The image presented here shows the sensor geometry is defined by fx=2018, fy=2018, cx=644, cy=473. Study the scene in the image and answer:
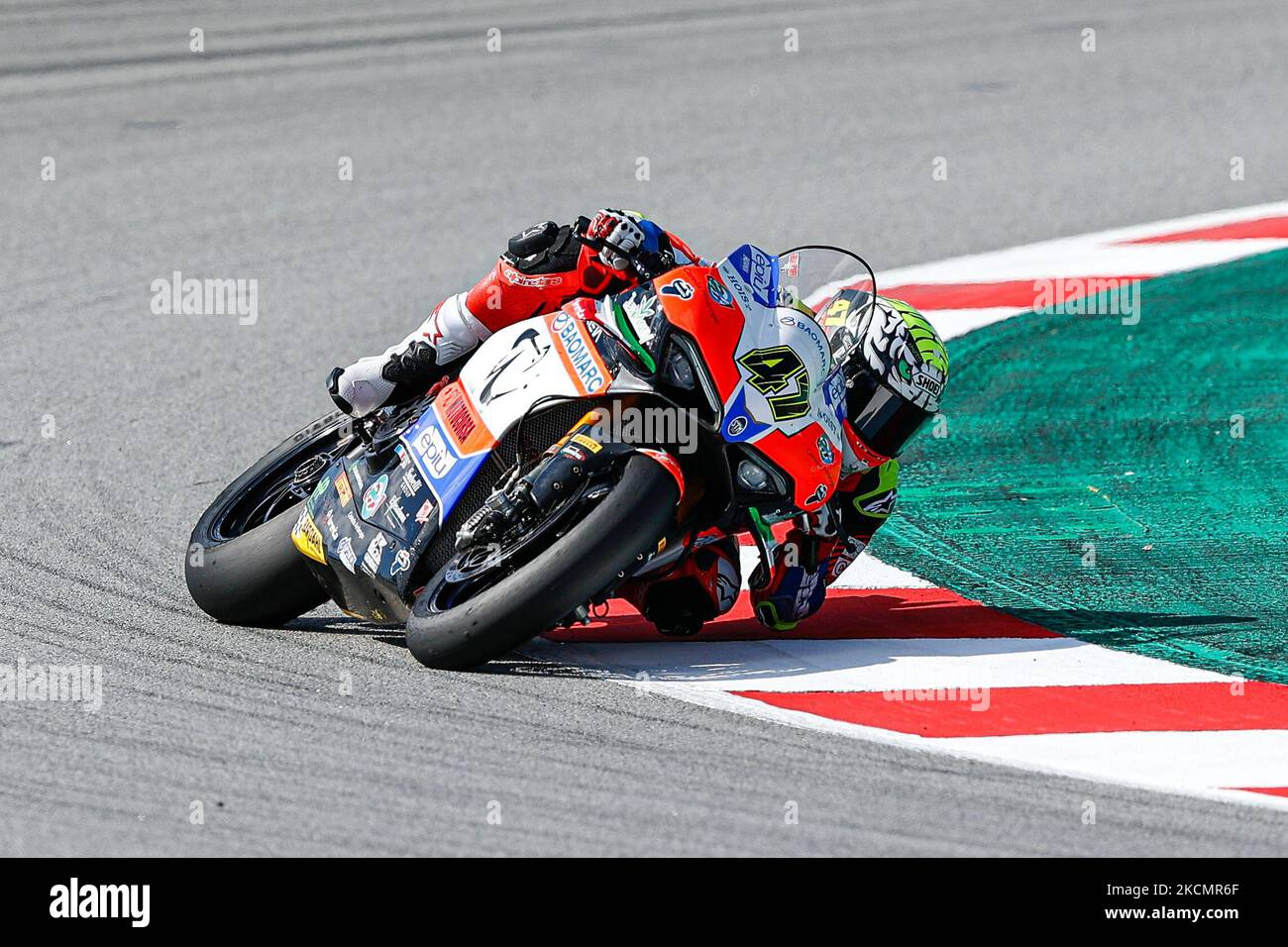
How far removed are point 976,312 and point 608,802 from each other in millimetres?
5528

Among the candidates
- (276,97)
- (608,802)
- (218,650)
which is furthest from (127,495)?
(276,97)

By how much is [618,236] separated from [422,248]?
16.6 feet

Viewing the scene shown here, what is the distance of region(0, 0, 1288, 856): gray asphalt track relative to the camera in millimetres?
5059

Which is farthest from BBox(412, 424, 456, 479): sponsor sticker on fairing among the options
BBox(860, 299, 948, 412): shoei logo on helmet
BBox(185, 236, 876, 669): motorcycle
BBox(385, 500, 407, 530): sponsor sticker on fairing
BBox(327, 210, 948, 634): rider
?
BBox(860, 299, 948, 412): shoei logo on helmet

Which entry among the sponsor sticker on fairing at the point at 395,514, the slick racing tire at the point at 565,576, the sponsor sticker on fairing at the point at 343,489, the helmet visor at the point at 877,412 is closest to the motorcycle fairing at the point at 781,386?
the helmet visor at the point at 877,412

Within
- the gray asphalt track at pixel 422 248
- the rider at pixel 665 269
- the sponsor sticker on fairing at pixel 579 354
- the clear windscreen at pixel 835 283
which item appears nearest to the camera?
the gray asphalt track at pixel 422 248

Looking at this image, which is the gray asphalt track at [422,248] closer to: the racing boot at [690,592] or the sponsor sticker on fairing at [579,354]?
the racing boot at [690,592]

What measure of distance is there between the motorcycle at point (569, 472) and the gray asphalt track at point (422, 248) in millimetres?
234

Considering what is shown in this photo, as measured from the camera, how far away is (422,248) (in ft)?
36.6

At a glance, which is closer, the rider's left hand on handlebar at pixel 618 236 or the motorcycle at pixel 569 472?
the motorcycle at pixel 569 472
